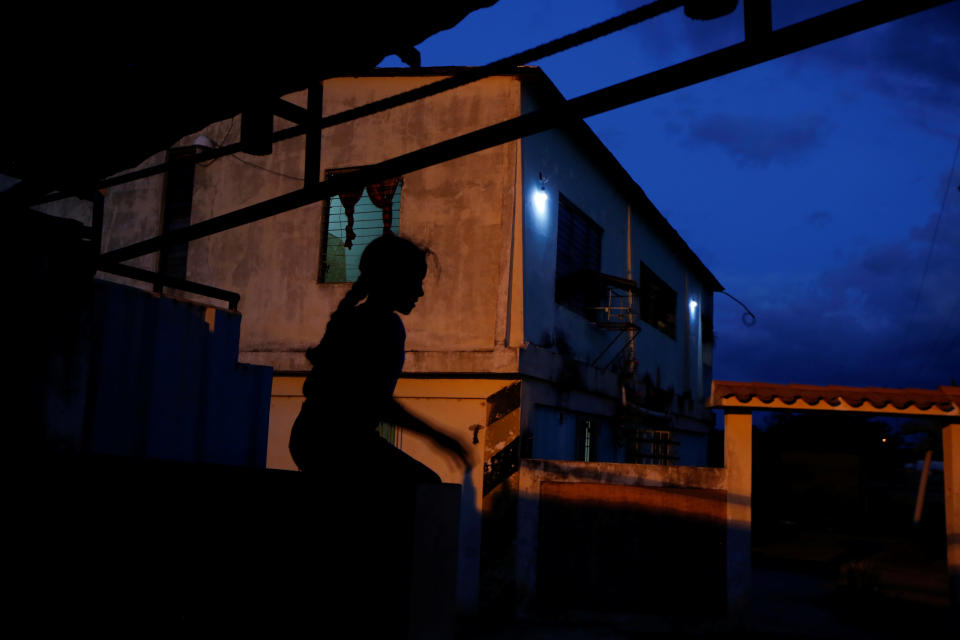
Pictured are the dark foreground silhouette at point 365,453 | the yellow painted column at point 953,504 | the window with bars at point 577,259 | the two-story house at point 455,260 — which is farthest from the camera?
the window with bars at point 577,259

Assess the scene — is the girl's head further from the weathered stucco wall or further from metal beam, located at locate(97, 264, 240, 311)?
the weathered stucco wall

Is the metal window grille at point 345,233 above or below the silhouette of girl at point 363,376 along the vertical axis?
above

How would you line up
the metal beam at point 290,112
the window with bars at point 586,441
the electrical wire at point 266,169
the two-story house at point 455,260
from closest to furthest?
the metal beam at point 290,112 → the two-story house at point 455,260 → the electrical wire at point 266,169 → the window with bars at point 586,441

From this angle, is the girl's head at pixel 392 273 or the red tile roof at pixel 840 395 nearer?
the girl's head at pixel 392 273

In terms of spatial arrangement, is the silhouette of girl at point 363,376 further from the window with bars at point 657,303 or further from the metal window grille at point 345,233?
the window with bars at point 657,303

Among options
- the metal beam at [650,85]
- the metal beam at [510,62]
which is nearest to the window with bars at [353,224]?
the metal beam at [510,62]

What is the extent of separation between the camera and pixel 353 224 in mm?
12352

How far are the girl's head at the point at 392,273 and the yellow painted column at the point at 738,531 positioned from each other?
8590 mm

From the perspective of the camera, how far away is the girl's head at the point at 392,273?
265cm

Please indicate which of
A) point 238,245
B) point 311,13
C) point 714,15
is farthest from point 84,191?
point 238,245

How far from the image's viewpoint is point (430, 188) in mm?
12047

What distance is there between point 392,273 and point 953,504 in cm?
1149

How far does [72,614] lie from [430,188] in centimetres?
1051

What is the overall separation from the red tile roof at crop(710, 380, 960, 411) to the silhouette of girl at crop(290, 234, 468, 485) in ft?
31.1
